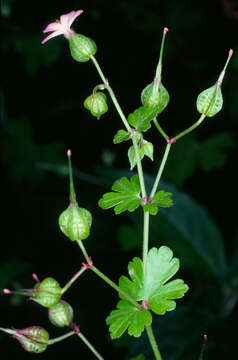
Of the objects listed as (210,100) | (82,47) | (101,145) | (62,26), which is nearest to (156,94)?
(210,100)

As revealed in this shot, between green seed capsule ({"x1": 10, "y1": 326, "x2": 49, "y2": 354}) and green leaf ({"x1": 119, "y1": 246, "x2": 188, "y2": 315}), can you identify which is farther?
green leaf ({"x1": 119, "y1": 246, "x2": 188, "y2": 315})

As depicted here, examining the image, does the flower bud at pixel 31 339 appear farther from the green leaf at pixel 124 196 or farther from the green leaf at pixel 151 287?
the green leaf at pixel 124 196

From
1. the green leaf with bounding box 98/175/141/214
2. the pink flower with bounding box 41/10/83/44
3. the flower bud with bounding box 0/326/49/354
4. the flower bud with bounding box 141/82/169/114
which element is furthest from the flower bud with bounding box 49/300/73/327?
the pink flower with bounding box 41/10/83/44

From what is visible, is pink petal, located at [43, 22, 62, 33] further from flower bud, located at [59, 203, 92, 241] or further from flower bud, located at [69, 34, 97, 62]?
flower bud, located at [59, 203, 92, 241]

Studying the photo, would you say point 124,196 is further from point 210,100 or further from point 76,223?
point 210,100

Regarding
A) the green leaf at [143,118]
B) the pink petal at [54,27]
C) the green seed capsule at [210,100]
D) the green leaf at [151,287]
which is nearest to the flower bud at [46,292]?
the green leaf at [151,287]

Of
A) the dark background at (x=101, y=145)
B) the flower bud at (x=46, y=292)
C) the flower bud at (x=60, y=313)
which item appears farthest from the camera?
the dark background at (x=101, y=145)
